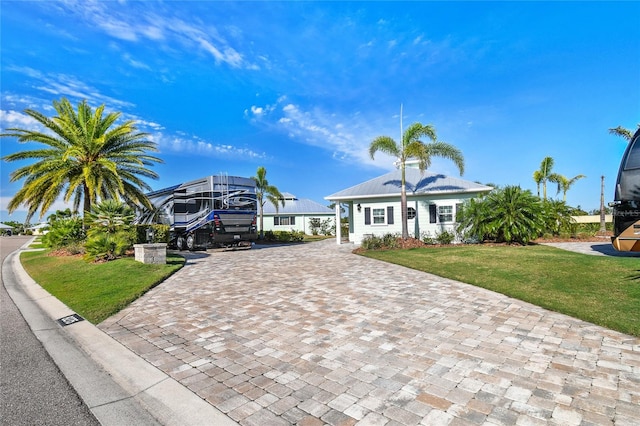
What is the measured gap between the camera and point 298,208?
39969 millimetres

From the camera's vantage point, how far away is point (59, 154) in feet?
53.6

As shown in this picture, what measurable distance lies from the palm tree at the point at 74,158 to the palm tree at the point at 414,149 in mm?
12574

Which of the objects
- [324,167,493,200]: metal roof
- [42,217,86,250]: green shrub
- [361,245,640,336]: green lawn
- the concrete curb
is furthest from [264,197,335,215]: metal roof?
the concrete curb

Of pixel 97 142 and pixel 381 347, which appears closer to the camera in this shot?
pixel 381 347

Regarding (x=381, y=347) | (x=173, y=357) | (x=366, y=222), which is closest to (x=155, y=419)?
(x=173, y=357)

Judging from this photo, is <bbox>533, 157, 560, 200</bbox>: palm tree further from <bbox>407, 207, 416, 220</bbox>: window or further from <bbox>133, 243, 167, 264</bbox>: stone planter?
<bbox>133, 243, 167, 264</bbox>: stone planter

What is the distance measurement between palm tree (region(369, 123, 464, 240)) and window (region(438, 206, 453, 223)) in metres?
2.14

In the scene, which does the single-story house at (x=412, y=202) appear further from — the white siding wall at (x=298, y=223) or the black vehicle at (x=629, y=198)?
the white siding wall at (x=298, y=223)

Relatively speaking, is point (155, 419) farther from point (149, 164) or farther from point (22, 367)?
point (149, 164)

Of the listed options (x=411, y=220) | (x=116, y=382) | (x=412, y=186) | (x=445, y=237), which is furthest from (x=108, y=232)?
(x=445, y=237)

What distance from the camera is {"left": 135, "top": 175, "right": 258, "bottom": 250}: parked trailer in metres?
15.8

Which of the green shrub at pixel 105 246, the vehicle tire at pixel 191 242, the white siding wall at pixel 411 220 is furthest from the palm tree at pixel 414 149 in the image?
the green shrub at pixel 105 246

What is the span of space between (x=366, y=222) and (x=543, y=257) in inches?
396

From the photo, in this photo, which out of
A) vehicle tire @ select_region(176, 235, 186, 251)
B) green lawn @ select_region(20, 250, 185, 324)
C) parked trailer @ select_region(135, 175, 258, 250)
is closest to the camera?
green lawn @ select_region(20, 250, 185, 324)
